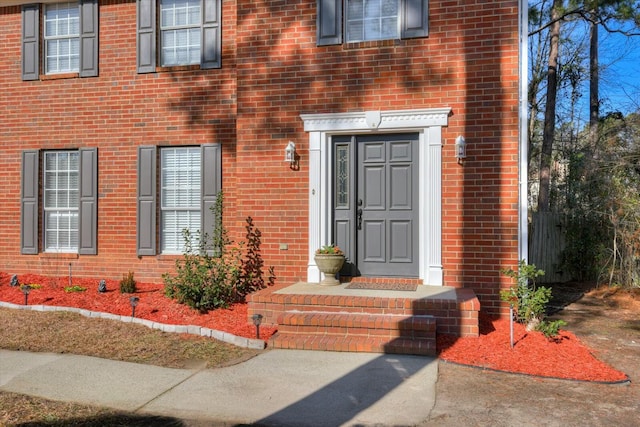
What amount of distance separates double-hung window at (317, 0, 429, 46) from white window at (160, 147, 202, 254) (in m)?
2.91

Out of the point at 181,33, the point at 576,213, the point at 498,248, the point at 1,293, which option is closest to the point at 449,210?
the point at 498,248

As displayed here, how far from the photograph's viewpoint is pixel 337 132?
741cm

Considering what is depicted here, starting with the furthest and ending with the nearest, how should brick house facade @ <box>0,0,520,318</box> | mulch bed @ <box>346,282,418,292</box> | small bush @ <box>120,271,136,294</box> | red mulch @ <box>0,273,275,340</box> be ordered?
small bush @ <box>120,271,136,294</box>
brick house facade @ <box>0,0,520,318</box>
mulch bed @ <box>346,282,418,292</box>
red mulch @ <box>0,273,275,340</box>

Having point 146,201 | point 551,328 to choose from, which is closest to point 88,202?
point 146,201

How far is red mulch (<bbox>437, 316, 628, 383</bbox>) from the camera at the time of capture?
193 inches

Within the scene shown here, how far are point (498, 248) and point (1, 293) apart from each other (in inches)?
288

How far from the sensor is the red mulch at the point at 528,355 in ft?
16.1

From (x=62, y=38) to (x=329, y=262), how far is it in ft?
20.7

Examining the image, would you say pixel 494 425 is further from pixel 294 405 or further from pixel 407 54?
pixel 407 54

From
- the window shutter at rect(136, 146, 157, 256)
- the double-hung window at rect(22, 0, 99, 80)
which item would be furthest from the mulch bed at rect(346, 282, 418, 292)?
the double-hung window at rect(22, 0, 99, 80)

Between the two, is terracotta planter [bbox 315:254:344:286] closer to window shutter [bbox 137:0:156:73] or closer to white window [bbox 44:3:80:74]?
window shutter [bbox 137:0:156:73]

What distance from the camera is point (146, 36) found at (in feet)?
29.0

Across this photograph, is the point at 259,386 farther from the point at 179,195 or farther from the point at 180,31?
the point at 180,31

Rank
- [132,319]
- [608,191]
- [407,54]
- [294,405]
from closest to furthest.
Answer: [294,405] < [132,319] < [407,54] < [608,191]
